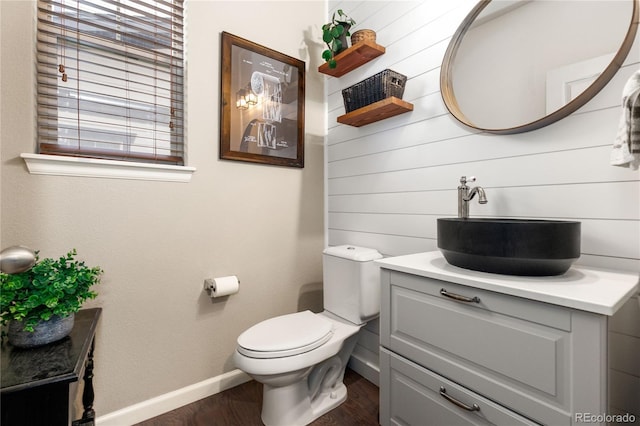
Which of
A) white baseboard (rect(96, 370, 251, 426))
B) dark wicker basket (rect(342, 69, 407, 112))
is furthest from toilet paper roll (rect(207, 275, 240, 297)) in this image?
dark wicker basket (rect(342, 69, 407, 112))

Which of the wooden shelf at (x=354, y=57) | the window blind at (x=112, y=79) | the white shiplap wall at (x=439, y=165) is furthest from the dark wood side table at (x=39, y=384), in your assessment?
the wooden shelf at (x=354, y=57)

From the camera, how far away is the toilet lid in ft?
4.24

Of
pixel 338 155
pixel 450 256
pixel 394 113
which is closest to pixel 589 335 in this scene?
pixel 450 256

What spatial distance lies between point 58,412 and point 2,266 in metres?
0.41

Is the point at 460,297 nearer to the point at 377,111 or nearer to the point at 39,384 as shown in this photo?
the point at 377,111

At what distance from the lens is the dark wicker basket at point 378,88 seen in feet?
5.02

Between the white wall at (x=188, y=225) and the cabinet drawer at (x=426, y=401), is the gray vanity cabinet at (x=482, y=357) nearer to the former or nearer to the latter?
the cabinet drawer at (x=426, y=401)

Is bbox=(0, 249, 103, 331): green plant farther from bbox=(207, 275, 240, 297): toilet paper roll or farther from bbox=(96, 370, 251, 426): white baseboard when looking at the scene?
bbox=(96, 370, 251, 426): white baseboard

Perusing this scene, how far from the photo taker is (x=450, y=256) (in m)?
1.04

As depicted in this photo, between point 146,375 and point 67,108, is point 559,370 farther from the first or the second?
point 67,108

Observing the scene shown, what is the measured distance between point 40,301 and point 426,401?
4.29ft

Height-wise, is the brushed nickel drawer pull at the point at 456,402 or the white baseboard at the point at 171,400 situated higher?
the brushed nickel drawer pull at the point at 456,402

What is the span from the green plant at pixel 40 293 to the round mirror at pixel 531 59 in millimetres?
1663

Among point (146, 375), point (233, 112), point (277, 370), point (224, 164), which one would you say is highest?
point (233, 112)
